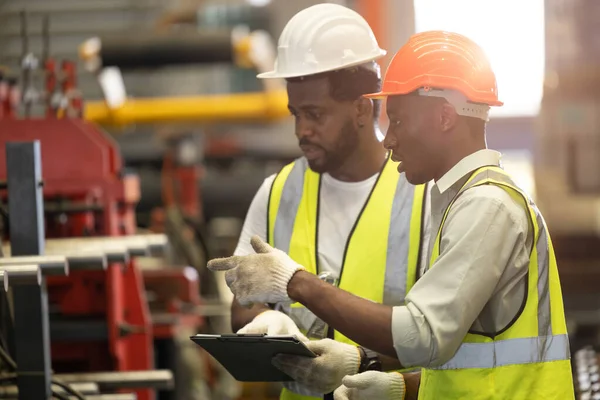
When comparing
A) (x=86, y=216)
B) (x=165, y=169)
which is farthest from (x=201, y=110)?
(x=86, y=216)

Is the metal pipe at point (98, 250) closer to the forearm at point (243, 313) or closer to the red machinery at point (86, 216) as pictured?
the forearm at point (243, 313)

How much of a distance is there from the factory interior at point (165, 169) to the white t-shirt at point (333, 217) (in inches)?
22.4

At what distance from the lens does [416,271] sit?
11.1 ft

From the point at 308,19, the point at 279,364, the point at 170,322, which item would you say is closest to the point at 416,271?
the point at 279,364

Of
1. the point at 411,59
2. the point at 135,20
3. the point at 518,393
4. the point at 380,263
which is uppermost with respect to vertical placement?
the point at 135,20

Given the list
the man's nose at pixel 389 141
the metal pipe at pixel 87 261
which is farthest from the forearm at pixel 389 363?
the metal pipe at pixel 87 261

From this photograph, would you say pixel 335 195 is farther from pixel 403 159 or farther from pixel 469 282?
pixel 469 282

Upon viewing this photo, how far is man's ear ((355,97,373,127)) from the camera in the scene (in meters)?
3.52

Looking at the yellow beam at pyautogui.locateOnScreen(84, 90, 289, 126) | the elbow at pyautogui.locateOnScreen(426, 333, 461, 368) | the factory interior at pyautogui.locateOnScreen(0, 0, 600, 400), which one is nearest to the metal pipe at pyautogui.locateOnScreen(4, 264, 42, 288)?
the factory interior at pyautogui.locateOnScreen(0, 0, 600, 400)

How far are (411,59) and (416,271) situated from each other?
0.78 metres

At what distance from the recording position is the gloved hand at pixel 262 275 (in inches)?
111

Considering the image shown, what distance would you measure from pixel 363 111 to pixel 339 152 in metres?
0.16

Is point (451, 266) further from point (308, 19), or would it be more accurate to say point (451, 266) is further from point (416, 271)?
point (308, 19)

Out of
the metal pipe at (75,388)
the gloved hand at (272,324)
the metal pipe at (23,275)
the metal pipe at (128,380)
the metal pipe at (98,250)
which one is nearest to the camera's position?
the metal pipe at (23,275)
